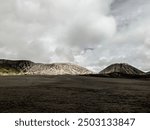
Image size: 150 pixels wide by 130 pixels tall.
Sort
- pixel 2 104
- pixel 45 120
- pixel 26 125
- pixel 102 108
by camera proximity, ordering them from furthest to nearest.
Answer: pixel 2 104, pixel 102 108, pixel 45 120, pixel 26 125

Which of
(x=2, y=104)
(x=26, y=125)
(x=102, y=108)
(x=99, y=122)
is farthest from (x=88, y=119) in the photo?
(x=2, y=104)

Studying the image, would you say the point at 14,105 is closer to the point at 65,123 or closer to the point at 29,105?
the point at 29,105

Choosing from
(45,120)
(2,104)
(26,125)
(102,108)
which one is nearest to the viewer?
(26,125)

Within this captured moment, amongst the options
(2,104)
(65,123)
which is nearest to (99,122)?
(65,123)

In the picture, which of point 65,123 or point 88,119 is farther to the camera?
point 88,119

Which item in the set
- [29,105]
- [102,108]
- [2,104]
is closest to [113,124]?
[102,108]

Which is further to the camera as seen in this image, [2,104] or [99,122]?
[2,104]

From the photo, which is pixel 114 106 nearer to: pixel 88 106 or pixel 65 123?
pixel 88 106

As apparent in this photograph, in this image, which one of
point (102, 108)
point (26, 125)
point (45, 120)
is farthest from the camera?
point (102, 108)
